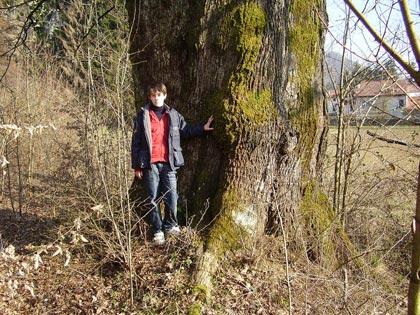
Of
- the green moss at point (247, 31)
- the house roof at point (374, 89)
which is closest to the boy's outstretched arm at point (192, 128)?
the green moss at point (247, 31)

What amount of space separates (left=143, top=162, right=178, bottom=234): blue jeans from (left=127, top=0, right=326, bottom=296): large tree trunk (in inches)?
9.7

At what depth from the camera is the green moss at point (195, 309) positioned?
375cm

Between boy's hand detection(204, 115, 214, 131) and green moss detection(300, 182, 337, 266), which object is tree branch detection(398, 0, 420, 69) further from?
green moss detection(300, 182, 337, 266)

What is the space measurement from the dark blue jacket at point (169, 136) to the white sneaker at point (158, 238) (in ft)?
2.24

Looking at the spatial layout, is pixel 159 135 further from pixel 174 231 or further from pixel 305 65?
pixel 305 65

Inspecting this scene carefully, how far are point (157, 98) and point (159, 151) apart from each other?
1.74ft

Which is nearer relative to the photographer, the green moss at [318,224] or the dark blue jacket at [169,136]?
the dark blue jacket at [169,136]

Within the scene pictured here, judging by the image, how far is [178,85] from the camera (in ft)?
15.3

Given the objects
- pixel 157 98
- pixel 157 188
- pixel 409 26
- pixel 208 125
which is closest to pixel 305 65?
pixel 208 125

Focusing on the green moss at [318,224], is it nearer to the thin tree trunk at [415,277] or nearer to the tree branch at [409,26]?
the thin tree trunk at [415,277]

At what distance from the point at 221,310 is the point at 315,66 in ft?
8.39

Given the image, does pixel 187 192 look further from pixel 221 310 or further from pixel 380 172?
pixel 380 172

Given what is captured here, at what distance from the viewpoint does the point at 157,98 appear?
4383 millimetres

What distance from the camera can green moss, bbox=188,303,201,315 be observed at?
3752 millimetres
